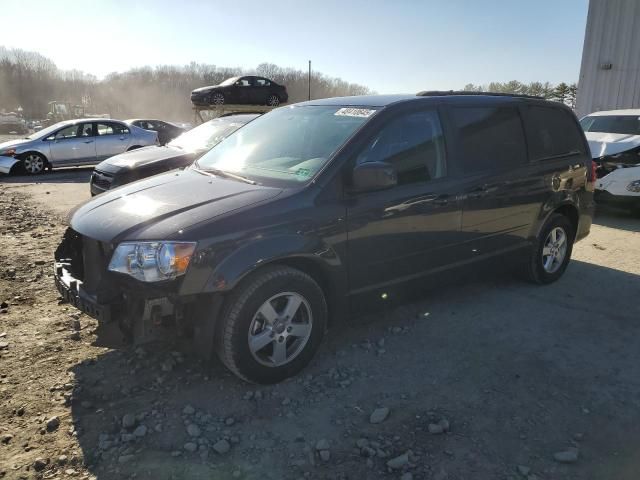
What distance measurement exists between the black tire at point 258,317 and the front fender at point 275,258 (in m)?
0.09

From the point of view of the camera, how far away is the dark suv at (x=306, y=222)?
282 centimetres

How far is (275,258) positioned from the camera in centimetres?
295

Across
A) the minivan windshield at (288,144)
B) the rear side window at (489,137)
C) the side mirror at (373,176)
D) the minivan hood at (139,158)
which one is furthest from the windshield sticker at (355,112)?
the minivan hood at (139,158)

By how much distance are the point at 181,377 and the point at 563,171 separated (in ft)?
13.0

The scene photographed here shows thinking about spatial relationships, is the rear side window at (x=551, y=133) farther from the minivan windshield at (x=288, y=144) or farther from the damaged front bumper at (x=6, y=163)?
the damaged front bumper at (x=6, y=163)

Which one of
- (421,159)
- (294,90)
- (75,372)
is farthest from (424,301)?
(294,90)

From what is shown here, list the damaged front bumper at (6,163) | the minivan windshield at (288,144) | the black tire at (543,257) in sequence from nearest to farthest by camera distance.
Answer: the minivan windshield at (288,144) < the black tire at (543,257) < the damaged front bumper at (6,163)

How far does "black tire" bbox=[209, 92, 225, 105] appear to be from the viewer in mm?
17703

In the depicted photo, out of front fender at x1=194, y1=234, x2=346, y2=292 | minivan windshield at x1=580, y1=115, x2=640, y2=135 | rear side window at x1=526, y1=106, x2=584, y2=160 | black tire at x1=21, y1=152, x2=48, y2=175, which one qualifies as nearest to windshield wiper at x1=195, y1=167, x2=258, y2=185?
front fender at x1=194, y1=234, x2=346, y2=292

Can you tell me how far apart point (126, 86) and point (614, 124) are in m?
101

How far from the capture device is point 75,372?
10.7ft

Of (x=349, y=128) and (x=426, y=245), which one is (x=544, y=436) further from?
(x=349, y=128)

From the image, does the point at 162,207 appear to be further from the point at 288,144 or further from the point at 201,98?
Result: the point at 201,98

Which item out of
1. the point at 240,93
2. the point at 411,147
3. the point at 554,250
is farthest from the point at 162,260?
the point at 240,93
